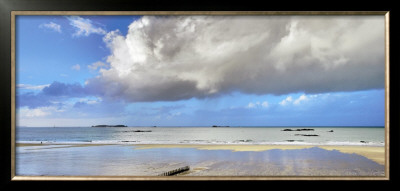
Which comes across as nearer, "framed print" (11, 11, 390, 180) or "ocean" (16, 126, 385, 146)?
"framed print" (11, 11, 390, 180)

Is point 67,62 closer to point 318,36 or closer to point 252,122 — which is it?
point 252,122

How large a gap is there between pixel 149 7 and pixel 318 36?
285cm

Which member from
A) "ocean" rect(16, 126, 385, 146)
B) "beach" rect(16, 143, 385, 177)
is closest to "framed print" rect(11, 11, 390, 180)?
"beach" rect(16, 143, 385, 177)

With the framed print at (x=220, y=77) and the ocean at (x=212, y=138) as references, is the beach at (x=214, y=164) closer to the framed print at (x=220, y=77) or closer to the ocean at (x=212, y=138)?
the framed print at (x=220, y=77)

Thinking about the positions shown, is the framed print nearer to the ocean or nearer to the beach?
the beach

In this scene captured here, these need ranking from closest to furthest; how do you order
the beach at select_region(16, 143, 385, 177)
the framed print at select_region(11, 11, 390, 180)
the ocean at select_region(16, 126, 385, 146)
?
the framed print at select_region(11, 11, 390, 180)
the beach at select_region(16, 143, 385, 177)
the ocean at select_region(16, 126, 385, 146)

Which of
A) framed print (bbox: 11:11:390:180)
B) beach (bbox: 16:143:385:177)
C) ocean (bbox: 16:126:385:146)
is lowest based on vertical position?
ocean (bbox: 16:126:385:146)

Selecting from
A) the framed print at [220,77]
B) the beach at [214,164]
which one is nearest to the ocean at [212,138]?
the beach at [214,164]

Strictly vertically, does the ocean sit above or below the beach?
below

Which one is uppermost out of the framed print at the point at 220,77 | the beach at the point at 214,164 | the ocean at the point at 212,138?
the framed print at the point at 220,77

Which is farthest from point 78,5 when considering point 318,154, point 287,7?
point 318,154

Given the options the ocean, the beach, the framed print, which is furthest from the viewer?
the ocean
